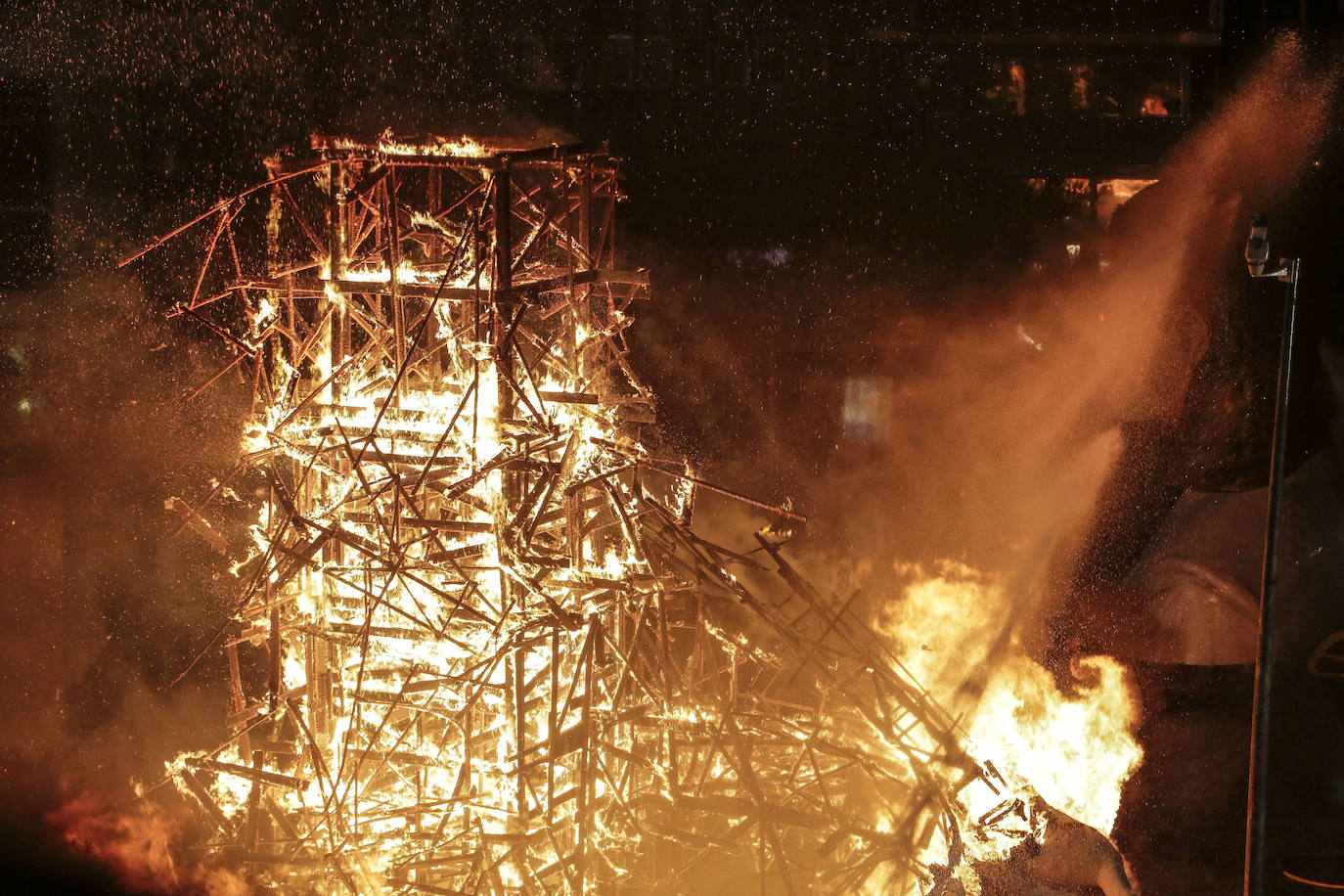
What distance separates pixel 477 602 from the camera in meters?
10.7

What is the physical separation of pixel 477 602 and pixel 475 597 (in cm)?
11

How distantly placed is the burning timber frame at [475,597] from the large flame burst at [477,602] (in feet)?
0.13

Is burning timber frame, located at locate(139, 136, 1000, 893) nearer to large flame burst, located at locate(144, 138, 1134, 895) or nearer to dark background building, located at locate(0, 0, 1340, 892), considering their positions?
large flame burst, located at locate(144, 138, 1134, 895)

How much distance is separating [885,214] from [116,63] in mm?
16486

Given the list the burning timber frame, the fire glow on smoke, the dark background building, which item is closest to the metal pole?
the fire glow on smoke

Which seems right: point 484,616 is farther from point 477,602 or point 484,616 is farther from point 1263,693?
point 1263,693

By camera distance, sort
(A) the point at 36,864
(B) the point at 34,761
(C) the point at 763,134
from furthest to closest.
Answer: (C) the point at 763,134
(B) the point at 34,761
(A) the point at 36,864

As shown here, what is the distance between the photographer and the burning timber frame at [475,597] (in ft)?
32.3

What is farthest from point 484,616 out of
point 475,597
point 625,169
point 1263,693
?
point 625,169

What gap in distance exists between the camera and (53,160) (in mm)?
19219

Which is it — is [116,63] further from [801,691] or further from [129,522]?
[801,691]

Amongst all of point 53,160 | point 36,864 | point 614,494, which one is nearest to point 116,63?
point 53,160

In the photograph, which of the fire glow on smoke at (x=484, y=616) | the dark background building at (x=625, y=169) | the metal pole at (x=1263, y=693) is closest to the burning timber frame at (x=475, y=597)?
the fire glow on smoke at (x=484, y=616)

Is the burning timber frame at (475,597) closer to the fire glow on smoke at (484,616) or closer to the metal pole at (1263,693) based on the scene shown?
the fire glow on smoke at (484,616)
